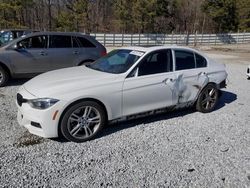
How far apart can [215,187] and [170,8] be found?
35551 mm

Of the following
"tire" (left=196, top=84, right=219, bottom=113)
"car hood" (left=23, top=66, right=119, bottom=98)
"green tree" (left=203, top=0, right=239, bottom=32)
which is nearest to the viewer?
"car hood" (left=23, top=66, right=119, bottom=98)

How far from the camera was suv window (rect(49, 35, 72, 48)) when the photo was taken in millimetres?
7941

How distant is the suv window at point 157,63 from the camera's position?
4.74 metres

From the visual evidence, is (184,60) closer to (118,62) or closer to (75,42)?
(118,62)

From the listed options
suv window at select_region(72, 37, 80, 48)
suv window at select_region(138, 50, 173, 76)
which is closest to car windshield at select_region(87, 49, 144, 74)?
suv window at select_region(138, 50, 173, 76)

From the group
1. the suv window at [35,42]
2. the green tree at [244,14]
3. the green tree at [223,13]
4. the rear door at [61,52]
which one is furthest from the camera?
the green tree at [244,14]

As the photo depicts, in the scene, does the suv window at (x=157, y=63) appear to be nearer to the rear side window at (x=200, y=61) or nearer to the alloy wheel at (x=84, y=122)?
the rear side window at (x=200, y=61)

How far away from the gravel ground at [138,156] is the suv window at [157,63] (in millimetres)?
1009

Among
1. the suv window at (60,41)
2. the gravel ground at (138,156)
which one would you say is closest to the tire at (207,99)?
the gravel ground at (138,156)

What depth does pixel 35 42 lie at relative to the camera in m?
7.73

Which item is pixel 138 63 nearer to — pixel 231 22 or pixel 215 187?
pixel 215 187

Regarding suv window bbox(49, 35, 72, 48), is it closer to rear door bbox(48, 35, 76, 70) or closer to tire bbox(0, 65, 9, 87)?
rear door bbox(48, 35, 76, 70)

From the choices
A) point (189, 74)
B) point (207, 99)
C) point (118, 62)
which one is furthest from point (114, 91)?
point (207, 99)

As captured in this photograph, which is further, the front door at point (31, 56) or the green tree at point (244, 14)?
the green tree at point (244, 14)
